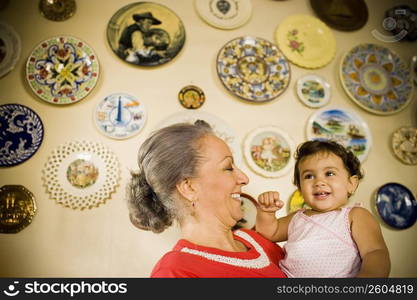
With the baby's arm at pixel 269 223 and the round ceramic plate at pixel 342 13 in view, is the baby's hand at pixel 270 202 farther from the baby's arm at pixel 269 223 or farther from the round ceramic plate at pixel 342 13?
the round ceramic plate at pixel 342 13

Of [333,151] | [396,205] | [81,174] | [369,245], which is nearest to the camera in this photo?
[369,245]

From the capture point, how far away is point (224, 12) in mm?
2002

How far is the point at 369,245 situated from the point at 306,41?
1418 mm

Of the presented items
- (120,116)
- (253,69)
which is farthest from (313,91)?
(120,116)

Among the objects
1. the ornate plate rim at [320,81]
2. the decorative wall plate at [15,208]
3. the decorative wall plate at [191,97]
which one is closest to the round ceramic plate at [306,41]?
the ornate plate rim at [320,81]

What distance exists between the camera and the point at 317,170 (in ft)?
4.07

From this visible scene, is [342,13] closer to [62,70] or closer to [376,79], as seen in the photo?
[376,79]

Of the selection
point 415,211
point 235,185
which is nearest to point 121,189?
point 235,185

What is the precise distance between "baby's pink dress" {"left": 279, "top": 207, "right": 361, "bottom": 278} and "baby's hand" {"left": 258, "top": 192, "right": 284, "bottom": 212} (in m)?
0.13

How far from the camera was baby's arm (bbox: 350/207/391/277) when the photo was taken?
95cm

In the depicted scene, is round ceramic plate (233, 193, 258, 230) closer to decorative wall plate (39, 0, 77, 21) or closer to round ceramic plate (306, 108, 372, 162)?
round ceramic plate (306, 108, 372, 162)

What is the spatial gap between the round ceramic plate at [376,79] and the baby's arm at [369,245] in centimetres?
112

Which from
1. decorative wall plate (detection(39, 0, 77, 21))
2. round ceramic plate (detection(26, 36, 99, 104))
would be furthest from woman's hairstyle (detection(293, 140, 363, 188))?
decorative wall plate (detection(39, 0, 77, 21))

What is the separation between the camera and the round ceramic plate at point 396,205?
1.89 meters
